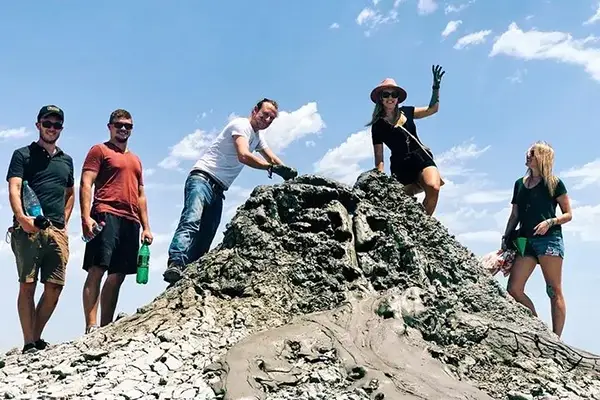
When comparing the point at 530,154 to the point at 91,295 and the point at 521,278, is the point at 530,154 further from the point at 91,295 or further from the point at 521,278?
the point at 91,295

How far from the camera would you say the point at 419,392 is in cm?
439

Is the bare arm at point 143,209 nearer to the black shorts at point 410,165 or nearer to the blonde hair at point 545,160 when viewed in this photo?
the black shorts at point 410,165

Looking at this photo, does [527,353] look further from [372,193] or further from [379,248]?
[372,193]

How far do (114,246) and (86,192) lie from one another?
25.0 inches

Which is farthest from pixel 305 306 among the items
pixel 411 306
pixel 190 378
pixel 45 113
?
pixel 45 113

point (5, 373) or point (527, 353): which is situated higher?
point (527, 353)

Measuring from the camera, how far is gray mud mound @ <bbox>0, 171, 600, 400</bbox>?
4484 millimetres

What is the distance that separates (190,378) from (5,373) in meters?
1.53

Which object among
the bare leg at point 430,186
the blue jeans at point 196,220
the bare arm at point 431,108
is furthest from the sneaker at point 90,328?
the bare arm at point 431,108

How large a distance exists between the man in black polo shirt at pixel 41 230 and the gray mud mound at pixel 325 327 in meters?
0.50

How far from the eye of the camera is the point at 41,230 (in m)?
6.21

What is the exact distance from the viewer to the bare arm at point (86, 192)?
6.40 meters

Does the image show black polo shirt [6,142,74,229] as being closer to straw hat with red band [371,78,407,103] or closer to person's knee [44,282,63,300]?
person's knee [44,282,63,300]

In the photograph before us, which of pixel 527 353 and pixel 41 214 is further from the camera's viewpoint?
pixel 41 214
